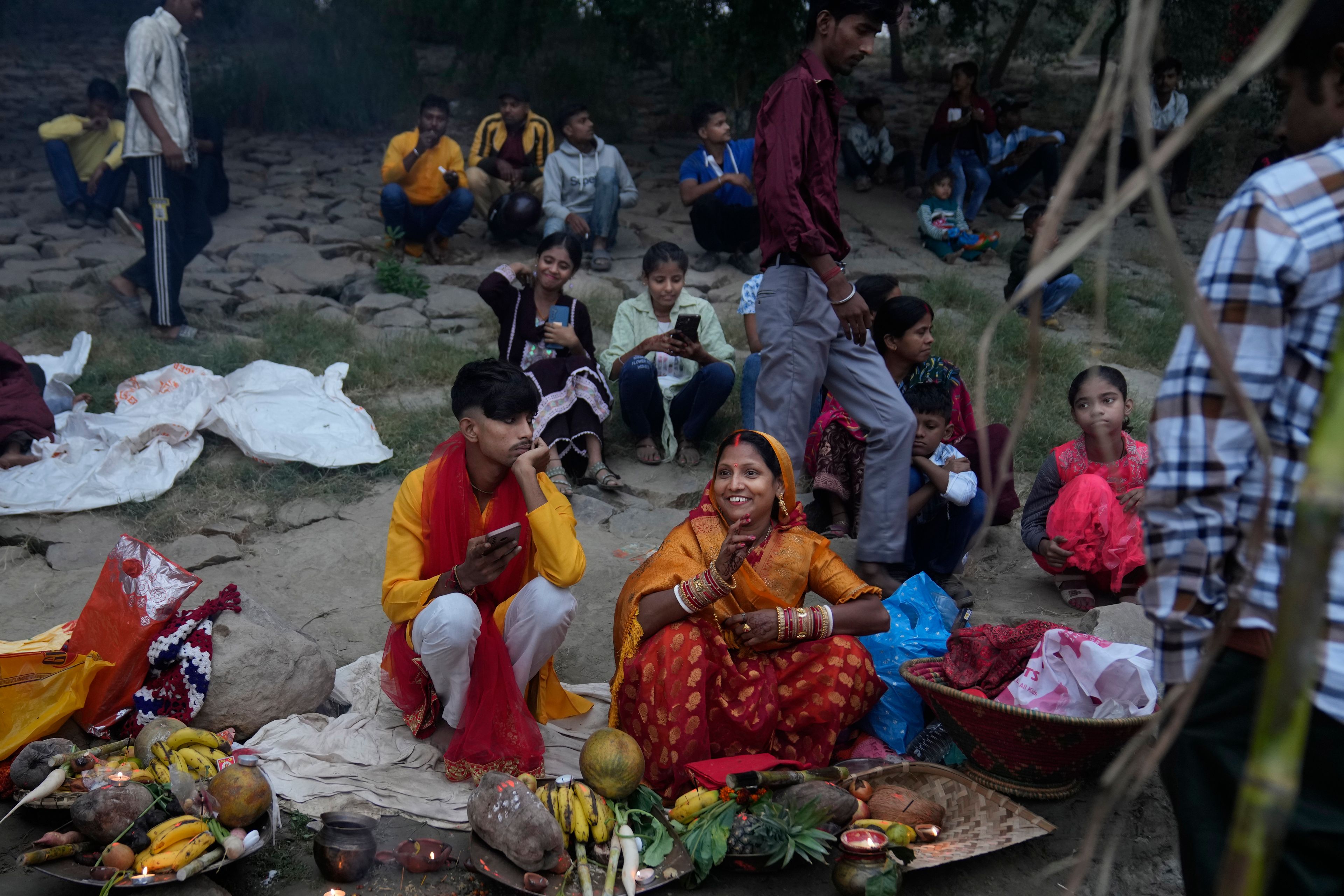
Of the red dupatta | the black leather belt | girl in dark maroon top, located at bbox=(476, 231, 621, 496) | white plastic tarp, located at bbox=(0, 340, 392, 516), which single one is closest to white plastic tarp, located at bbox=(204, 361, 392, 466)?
white plastic tarp, located at bbox=(0, 340, 392, 516)

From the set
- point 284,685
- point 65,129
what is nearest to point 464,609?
point 284,685

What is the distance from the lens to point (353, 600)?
13.8ft

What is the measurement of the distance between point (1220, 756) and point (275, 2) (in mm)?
14704

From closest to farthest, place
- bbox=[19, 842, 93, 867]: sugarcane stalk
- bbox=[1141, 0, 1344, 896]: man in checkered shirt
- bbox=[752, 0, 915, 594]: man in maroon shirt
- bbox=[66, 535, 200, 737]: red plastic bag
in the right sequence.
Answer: bbox=[1141, 0, 1344, 896]: man in checkered shirt < bbox=[19, 842, 93, 867]: sugarcane stalk < bbox=[66, 535, 200, 737]: red plastic bag < bbox=[752, 0, 915, 594]: man in maroon shirt

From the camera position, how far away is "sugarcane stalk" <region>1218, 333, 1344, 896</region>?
0.61 m

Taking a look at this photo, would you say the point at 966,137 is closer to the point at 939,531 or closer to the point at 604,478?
the point at 604,478

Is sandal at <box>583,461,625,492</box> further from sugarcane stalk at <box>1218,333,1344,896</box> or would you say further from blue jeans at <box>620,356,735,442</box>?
sugarcane stalk at <box>1218,333,1344,896</box>

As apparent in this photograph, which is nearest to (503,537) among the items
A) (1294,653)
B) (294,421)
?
(1294,653)

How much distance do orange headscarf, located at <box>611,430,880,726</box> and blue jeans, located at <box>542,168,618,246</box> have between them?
5089mm

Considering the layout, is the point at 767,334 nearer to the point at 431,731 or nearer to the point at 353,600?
the point at 431,731

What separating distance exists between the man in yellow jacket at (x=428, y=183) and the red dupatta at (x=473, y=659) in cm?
519

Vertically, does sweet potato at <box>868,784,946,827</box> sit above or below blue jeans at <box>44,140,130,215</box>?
below

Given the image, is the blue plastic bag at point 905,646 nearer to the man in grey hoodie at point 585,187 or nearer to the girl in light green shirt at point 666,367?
the girl in light green shirt at point 666,367

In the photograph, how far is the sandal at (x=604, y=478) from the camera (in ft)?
16.8
